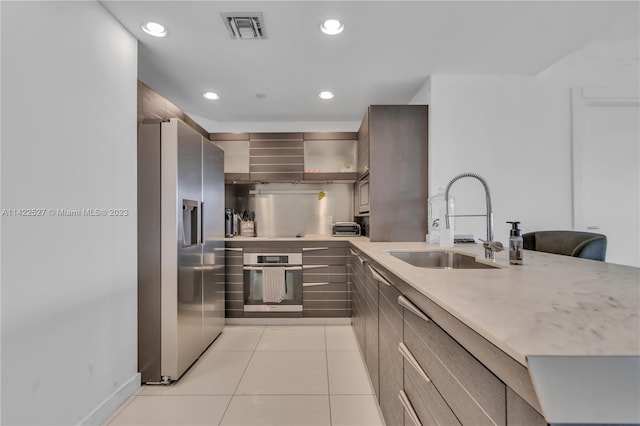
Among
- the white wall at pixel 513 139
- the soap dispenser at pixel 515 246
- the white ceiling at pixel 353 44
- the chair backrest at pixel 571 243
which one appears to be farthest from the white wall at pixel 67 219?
the chair backrest at pixel 571 243

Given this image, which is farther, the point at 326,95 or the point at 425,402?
the point at 326,95

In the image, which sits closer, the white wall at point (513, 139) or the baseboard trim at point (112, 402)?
the baseboard trim at point (112, 402)

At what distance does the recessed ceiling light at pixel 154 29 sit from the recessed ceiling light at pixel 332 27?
3.45 feet

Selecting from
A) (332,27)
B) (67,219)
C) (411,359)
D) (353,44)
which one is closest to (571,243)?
(411,359)

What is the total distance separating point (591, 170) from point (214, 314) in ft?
12.3

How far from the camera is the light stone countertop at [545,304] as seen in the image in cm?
48

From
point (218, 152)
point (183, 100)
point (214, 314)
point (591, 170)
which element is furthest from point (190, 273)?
point (591, 170)

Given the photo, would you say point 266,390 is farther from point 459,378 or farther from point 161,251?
point 459,378

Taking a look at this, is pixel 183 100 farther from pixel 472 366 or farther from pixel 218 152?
pixel 472 366

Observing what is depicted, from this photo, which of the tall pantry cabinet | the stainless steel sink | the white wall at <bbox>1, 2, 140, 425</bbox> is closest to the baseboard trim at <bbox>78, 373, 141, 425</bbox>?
the white wall at <bbox>1, 2, 140, 425</bbox>

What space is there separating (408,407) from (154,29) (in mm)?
2534

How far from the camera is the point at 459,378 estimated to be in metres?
0.71

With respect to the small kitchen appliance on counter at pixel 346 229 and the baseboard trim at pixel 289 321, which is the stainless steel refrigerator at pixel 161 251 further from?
the small kitchen appliance on counter at pixel 346 229

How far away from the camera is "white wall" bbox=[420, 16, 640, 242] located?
2633 millimetres
